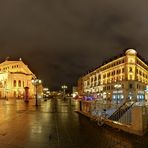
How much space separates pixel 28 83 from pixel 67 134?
137142 mm

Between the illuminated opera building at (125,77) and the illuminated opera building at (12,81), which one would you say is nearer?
the illuminated opera building at (125,77)

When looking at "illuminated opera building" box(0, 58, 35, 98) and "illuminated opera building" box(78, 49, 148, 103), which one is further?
"illuminated opera building" box(0, 58, 35, 98)

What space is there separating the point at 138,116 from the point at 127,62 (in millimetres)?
77281

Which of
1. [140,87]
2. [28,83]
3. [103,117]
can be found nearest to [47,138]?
[103,117]

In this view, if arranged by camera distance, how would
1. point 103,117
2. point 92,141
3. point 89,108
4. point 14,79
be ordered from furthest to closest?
point 14,79, point 89,108, point 103,117, point 92,141

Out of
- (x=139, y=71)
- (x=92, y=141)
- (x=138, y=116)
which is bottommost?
(x=92, y=141)

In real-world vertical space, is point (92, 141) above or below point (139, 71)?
below

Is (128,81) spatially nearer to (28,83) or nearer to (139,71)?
(139,71)

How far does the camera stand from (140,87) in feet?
296

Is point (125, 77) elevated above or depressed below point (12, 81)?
below

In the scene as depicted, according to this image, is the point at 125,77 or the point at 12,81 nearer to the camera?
→ the point at 125,77

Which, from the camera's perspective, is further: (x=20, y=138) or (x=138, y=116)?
(x=138, y=116)

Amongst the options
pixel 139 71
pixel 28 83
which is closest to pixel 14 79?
pixel 28 83

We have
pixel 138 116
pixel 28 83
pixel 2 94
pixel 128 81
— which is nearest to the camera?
pixel 138 116
